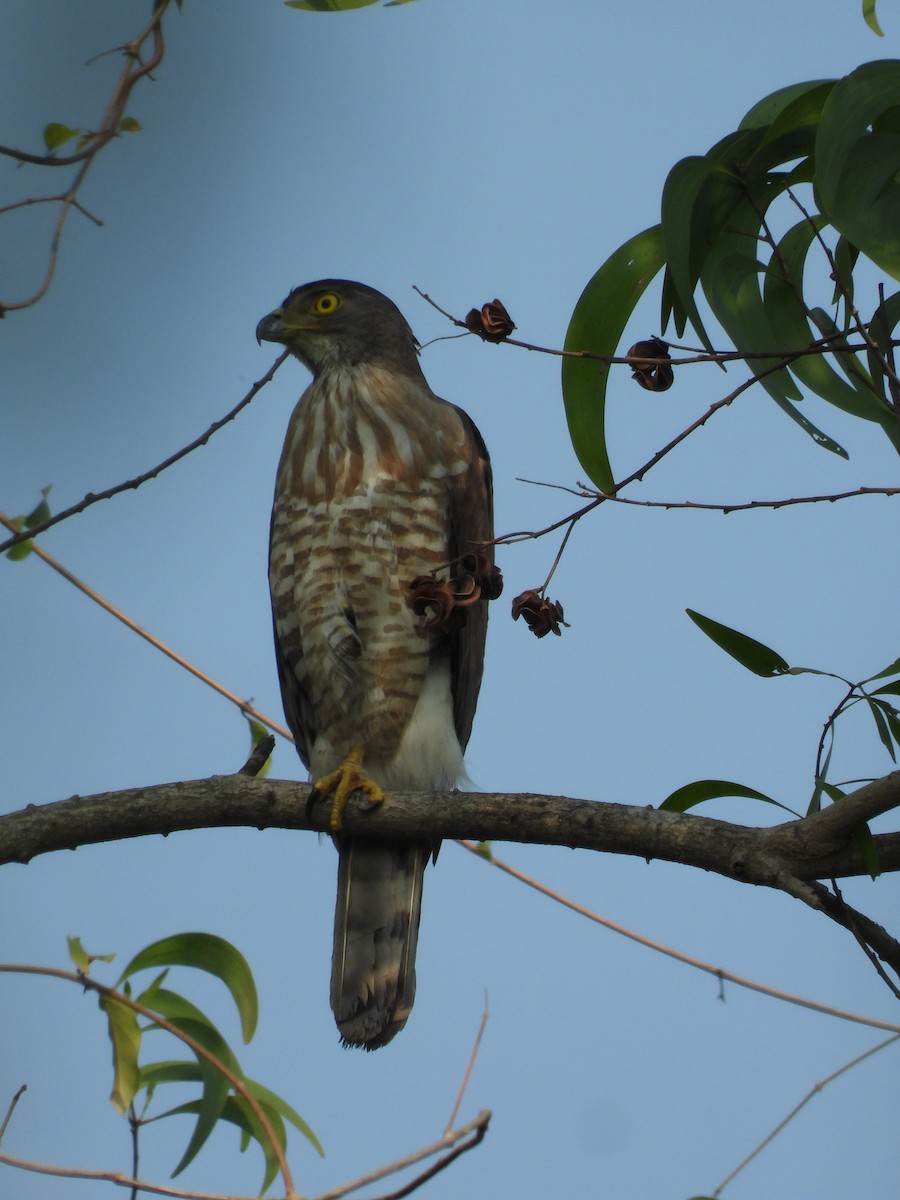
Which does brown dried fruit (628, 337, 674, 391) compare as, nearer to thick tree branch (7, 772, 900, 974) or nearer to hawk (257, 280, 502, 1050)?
thick tree branch (7, 772, 900, 974)

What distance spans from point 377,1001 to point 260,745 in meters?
1.08

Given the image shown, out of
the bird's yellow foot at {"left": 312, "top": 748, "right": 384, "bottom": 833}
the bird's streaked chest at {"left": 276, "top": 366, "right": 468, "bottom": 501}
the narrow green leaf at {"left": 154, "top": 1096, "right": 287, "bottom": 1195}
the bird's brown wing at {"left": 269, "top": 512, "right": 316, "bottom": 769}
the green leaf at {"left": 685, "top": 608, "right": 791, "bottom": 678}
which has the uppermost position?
the bird's streaked chest at {"left": 276, "top": 366, "right": 468, "bottom": 501}

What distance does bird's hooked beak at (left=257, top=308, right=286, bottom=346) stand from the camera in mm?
4555

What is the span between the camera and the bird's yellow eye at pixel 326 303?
15.1 feet

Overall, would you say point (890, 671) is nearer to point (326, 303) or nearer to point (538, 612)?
point (538, 612)

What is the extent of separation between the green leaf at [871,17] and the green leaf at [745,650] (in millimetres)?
1236

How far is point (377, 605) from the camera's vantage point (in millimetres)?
3889

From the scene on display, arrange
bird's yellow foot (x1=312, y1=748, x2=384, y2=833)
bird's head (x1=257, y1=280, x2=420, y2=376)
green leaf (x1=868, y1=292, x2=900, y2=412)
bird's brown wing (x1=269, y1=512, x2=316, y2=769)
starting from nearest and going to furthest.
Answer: green leaf (x1=868, y1=292, x2=900, y2=412)
bird's yellow foot (x1=312, y1=748, x2=384, y2=833)
bird's brown wing (x1=269, y1=512, x2=316, y2=769)
bird's head (x1=257, y1=280, x2=420, y2=376)

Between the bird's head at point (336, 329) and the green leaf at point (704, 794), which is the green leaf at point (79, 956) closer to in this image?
the green leaf at point (704, 794)

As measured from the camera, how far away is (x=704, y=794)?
2.54 m

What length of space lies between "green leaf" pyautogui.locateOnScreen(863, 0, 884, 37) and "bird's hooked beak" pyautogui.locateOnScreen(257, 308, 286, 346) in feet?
7.93

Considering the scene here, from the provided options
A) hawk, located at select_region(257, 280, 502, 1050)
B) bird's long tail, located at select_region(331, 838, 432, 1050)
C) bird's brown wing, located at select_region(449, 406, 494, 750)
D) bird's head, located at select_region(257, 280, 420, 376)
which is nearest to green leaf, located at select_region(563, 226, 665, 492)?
hawk, located at select_region(257, 280, 502, 1050)

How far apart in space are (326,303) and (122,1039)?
273 cm

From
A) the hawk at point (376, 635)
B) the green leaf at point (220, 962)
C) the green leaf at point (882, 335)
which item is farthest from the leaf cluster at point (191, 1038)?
the green leaf at point (882, 335)
